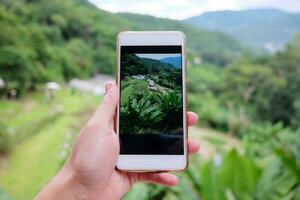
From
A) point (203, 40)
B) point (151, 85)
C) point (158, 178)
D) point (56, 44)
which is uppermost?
point (151, 85)

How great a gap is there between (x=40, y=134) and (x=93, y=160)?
3.34m

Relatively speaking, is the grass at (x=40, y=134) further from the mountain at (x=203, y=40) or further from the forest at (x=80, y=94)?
the mountain at (x=203, y=40)

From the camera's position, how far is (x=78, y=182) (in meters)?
0.50

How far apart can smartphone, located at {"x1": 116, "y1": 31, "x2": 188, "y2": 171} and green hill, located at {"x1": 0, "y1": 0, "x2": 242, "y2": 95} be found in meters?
2.02

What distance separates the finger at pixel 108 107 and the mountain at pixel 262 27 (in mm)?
1481

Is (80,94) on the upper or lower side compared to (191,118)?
lower

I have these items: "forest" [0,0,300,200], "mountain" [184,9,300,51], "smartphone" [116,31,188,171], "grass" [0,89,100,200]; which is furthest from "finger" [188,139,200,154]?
"grass" [0,89,100,200]

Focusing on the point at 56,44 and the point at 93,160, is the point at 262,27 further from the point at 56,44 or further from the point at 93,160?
the point at 93,160

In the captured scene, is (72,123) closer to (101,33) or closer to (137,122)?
(101,33)

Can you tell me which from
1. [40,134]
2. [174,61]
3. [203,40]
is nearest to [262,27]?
[203,40]

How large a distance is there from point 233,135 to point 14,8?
1.76 m

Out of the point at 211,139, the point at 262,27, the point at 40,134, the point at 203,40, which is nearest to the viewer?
the point at 203,40

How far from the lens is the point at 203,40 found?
2484mm

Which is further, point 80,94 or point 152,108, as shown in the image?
point 80,94
